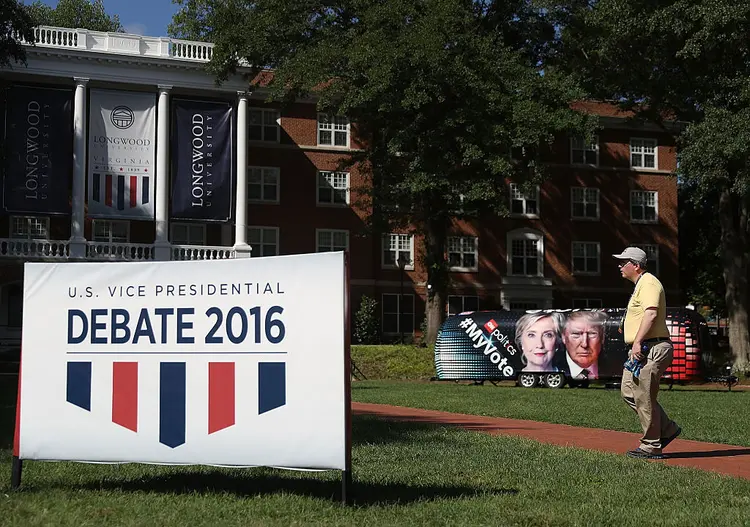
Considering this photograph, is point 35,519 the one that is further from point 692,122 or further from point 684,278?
point 684,278

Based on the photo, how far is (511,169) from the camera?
36.9 metres

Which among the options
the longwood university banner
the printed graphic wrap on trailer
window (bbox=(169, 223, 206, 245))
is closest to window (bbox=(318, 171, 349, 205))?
window (bbox=(169, 223, 206, 245))

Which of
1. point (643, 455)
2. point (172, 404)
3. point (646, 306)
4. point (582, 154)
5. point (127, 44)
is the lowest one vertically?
point (643, 455)

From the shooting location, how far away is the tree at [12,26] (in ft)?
101

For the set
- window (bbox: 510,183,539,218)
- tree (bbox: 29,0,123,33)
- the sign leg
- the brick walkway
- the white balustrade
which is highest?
tree (bbox: 29,0,123,33)

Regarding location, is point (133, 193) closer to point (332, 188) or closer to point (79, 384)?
point (332, 188)

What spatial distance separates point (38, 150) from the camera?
39.6m

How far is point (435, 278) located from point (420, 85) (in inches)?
347

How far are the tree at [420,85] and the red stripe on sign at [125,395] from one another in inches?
1161

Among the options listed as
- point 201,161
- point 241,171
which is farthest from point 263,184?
point 201,161

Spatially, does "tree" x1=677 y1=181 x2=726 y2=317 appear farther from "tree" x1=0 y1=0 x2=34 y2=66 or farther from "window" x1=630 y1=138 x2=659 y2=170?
"tree" x1=0 y1=0 x2=34 y2=66

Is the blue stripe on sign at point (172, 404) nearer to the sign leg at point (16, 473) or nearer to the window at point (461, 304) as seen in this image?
the sign leg at point (16, 473)

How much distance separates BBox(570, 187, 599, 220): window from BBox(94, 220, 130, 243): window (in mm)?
23772

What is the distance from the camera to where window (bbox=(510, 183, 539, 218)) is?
54969mm
